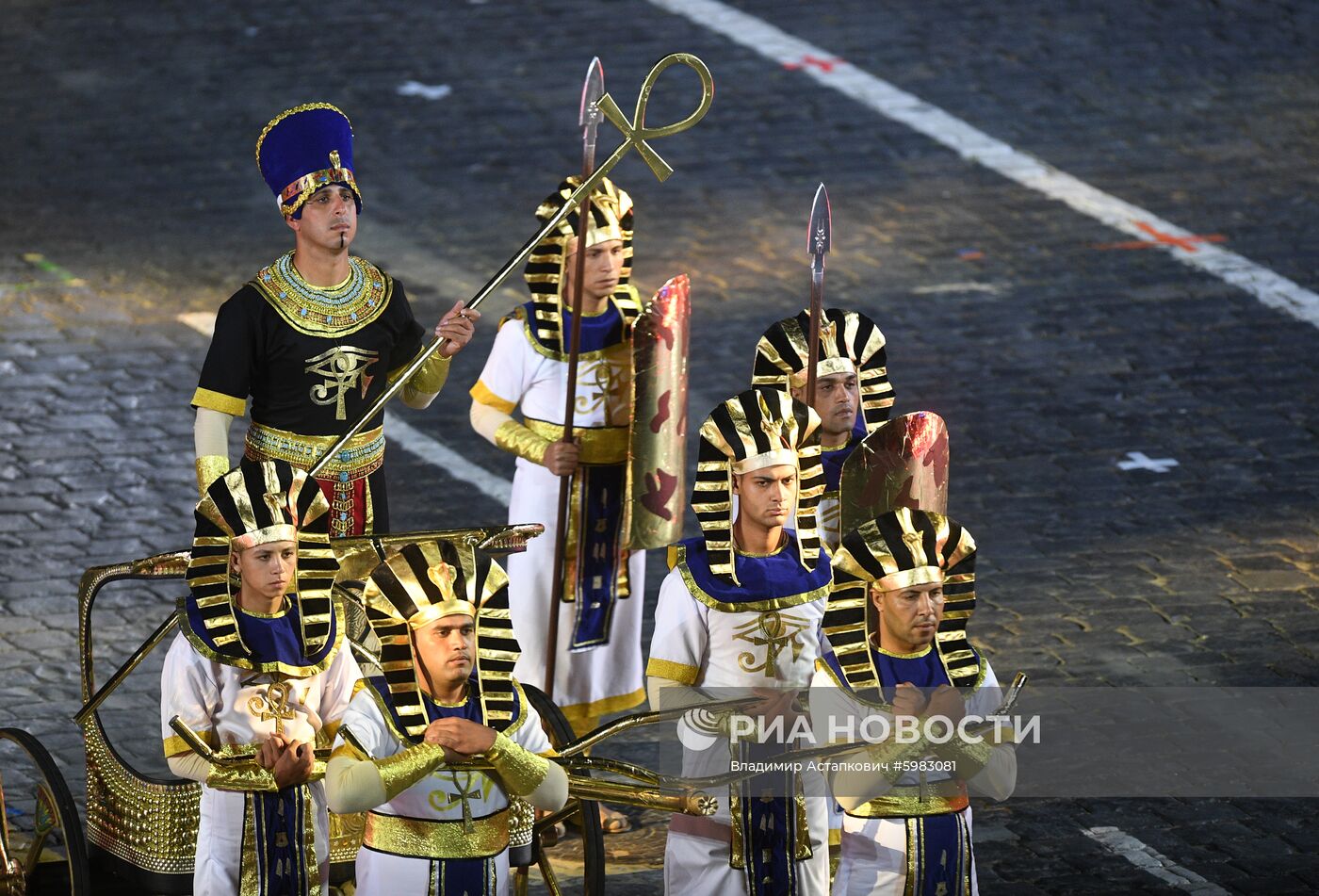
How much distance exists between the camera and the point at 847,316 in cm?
923

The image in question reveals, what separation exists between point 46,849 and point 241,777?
1.86m

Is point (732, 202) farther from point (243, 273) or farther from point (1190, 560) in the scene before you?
point (1190, 560)

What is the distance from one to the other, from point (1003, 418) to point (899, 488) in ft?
17.7

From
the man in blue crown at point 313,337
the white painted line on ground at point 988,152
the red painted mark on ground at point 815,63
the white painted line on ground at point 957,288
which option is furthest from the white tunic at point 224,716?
the red painted mark on ground at point 815,63

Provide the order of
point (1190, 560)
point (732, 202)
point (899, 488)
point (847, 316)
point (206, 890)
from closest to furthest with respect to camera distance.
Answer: point (206, 890)
point (899, 488)
point (847, 316)
point (1190, 560)
point (732, 202)

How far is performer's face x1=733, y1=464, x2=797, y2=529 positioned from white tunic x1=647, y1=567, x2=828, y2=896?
0.30 meters

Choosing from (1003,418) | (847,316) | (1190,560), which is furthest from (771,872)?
(1003,418)

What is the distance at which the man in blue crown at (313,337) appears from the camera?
8.58 meters

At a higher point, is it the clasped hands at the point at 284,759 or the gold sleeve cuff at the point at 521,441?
the gold sleeve cuff at the point at 521,441

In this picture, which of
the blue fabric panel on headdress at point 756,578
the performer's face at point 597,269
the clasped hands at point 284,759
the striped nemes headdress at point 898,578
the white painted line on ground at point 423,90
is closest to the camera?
the clasped hands at point 284,759

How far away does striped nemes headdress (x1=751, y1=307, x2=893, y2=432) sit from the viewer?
29.7ft

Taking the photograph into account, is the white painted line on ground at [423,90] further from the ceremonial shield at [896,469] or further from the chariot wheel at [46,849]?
the ceremonial shield at [896,469]

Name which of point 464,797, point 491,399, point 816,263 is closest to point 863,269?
point 491,399

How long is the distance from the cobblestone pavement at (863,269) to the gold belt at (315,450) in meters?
1.84
